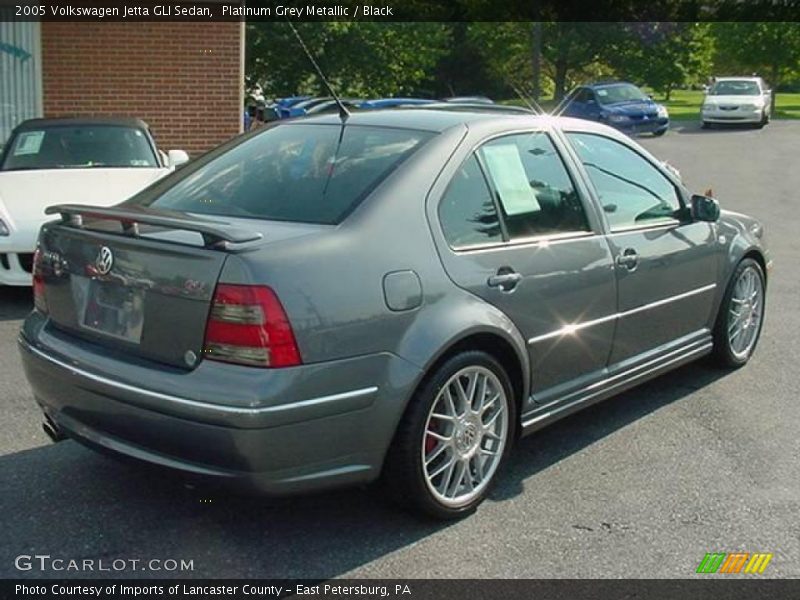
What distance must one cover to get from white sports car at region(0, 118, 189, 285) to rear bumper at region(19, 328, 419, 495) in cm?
353

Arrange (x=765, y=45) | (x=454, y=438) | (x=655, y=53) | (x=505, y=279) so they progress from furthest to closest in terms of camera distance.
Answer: (x=655, y=53) → (x=765, y=45) → (x=505, y=279) → (x=454, y=438)

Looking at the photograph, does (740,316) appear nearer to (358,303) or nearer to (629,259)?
(629,259)

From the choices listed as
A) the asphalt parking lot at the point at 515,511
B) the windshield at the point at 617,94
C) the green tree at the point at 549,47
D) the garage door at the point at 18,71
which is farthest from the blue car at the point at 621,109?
the asphalt parking lot at the point at 515,511

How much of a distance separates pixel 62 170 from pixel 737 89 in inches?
1026

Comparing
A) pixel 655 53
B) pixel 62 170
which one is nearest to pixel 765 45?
pixel 655 53

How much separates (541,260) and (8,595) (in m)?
2.37

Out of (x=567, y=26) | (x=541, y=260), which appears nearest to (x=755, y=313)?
(x=541, y=260)

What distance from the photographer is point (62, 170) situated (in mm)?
Result: 7762

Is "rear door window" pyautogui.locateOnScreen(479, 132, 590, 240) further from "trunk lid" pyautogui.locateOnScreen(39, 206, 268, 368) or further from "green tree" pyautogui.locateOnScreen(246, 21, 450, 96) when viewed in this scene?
"green tree" pyautogui.locateOnScreen(246, 21, 450, 96)

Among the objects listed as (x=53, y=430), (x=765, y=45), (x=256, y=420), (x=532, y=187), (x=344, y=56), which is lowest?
(x=53, y=430)

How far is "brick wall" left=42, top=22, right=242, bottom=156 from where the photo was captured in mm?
12367

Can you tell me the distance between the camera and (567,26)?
38594 mm

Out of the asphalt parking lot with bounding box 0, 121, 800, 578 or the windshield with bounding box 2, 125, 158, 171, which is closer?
the asphalt parking lot with bounding box 0, 121, 800, 578

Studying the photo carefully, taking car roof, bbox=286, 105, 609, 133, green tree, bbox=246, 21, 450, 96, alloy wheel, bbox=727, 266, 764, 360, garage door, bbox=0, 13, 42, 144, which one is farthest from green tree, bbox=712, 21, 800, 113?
car roof, bbox=286, 105, 609, 133
